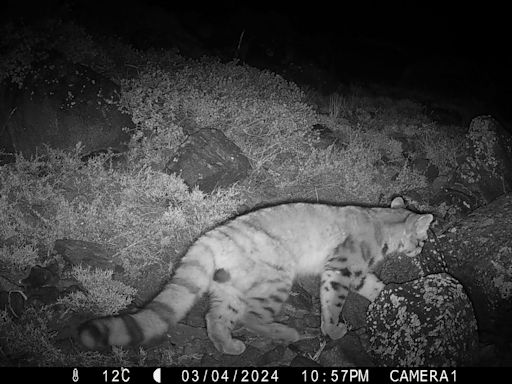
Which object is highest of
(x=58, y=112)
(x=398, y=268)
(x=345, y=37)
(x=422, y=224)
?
(x=345, y=37)

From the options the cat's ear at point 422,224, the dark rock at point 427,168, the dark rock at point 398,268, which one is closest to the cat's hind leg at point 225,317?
the dark rock at point 398,268

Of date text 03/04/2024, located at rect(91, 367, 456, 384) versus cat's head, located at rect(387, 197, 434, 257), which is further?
cat's head, located at rect(387, 197, 434, 257)

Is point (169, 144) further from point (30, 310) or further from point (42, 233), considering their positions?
point (30, 310)

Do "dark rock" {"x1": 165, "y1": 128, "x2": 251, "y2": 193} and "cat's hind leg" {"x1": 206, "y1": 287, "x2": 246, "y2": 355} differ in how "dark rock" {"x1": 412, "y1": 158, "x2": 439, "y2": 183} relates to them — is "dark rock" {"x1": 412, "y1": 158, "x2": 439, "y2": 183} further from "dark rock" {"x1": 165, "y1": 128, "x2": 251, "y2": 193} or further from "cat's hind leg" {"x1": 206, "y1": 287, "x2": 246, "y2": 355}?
"cat's hind leg" {"x1": 206, "y1": 287, "x2": 246, "y2": 355}

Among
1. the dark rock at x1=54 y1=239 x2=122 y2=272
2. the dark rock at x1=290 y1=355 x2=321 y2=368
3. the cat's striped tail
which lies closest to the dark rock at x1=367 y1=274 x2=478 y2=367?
the dark rock at x1=290 y1=355 x2=321 y2=368

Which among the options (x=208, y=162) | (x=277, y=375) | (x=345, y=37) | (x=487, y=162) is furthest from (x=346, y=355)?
(x=345, y=37)

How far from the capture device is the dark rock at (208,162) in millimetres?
6801

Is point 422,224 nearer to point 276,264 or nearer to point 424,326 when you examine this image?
point 424,326

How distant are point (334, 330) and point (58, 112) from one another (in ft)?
18.9

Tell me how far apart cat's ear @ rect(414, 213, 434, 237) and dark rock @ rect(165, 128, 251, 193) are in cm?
325

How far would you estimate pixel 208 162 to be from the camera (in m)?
6.92

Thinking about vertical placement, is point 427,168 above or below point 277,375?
above

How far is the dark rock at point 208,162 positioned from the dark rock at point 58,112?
1.27 meters

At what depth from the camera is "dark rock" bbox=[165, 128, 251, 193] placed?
22.3ft
